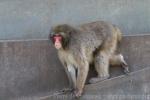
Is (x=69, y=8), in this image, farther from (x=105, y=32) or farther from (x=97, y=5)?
(x=105, y=32)

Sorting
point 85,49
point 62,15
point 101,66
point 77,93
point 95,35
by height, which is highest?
point 62,15

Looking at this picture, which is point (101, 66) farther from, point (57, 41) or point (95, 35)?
point (57, 41)

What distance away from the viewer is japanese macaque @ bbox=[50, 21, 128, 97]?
31.0 ft

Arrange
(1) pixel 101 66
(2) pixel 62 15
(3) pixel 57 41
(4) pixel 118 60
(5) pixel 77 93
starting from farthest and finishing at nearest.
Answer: (2) pixel 62 15
(4) pixel 118 60
(1) pixel 101 66
(5) pixel 77 93
(3) pixel 57 41

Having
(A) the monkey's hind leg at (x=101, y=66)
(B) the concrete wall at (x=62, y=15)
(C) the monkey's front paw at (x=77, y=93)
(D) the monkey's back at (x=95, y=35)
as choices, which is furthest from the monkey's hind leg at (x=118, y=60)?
(B) the concrete wall at (x=62, y=15)

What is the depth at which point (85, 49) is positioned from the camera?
9.65 meters

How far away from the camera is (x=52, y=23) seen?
11.2 m

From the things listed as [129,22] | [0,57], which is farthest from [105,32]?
[0,57]

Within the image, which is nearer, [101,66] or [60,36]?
[60,36]

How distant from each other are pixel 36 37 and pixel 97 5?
1.35m

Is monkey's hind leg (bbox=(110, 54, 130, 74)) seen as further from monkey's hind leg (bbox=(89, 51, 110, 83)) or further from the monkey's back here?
the monkey's back

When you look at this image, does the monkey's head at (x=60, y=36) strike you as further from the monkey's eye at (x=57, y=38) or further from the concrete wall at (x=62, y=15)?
the concrete wall at (x=62, y=15)

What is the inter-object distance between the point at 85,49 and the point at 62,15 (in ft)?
5.62

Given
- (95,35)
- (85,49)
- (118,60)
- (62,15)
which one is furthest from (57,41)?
(62,15)
